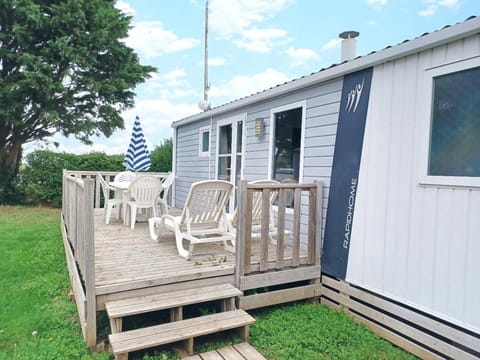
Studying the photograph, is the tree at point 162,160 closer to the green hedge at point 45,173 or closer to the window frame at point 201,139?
the green hedge at point 45,173

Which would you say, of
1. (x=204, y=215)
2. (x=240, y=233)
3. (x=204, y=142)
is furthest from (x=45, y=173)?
(x=240, y=233)

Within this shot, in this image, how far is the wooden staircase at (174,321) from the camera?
258 centimetres

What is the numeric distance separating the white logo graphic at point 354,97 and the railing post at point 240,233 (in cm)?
141

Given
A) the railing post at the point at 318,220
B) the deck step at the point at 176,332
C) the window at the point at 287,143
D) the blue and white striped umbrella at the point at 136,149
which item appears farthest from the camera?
the blue and white striped umbrella at the point at 136,149

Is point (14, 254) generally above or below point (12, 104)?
below

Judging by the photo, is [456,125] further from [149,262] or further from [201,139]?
[201,139]

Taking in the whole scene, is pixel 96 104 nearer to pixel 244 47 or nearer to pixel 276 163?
pixel 244 47

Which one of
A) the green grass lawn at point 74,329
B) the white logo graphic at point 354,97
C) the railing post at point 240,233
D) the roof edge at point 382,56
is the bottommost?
the green grass lawn at point 74,329

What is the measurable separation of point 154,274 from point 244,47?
15368 mm

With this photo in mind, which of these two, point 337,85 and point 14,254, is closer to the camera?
point 337,85

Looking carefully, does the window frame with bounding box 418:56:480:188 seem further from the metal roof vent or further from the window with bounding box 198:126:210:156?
the window with bounding box 198:126:210:156

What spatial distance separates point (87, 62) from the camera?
10.9m

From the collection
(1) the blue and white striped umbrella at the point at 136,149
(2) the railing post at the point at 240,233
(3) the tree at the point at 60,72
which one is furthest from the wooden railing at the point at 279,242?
(3) the tree at the point at 60,72

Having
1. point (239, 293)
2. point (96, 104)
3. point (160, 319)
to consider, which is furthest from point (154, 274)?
point (96, 104)
